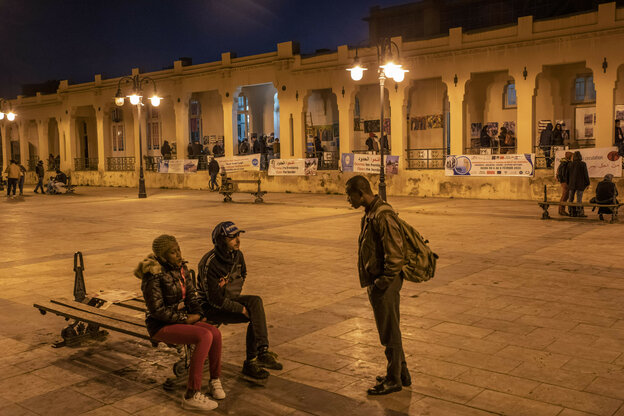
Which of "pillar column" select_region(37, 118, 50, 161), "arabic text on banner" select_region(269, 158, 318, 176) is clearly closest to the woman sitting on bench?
"arabic text on banner" select_region(269, 158, 318, 176)

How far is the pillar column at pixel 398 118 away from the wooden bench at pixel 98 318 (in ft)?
66.6

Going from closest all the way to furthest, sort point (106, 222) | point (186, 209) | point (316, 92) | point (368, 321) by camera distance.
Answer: point (368, 321)
point (106, 222)
point (186, 209)
point (316, 92)

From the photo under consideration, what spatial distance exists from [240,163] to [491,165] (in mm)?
12549

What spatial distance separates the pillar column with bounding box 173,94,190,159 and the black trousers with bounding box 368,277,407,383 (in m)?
30.8

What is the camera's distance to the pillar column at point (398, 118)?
25969 mm

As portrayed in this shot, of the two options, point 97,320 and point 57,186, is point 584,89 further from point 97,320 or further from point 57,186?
point 57,186

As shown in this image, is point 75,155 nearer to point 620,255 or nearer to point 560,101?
point 560,101

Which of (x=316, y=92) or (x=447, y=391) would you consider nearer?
(x=447, y=391)

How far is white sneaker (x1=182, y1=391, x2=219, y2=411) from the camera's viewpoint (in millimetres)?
4641

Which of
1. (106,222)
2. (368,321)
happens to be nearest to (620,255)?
(368,321)

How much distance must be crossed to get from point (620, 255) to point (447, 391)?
286 inches

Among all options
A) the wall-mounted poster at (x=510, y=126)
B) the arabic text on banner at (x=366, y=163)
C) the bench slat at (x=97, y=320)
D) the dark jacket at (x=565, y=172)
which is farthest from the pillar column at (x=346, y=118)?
the bench slat at (x=97, y=320)

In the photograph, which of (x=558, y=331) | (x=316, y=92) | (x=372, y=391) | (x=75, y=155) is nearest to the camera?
(x=372, y=391)

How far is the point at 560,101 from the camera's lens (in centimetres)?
2452
